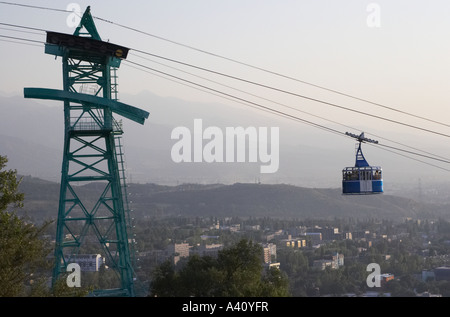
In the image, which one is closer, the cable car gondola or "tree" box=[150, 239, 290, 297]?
the cable car gondola

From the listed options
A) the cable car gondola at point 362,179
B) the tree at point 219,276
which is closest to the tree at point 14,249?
the tree at point 219,276

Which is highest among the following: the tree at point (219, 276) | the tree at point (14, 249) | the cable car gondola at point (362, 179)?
the cable car gondola at point (362, 179)

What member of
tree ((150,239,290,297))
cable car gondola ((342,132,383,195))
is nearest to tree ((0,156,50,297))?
tree ((150,239,290,297))

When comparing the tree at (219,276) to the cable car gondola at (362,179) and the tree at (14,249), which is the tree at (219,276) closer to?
the cable car gondola at (362,179)

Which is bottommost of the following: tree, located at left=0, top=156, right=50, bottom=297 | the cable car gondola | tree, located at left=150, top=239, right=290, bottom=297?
tree, located at left=150, top=239, right=290, bottom=297

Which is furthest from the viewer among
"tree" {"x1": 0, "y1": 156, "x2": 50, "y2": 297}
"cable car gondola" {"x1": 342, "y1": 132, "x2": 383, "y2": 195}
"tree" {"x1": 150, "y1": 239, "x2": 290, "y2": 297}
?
"tree" {"x1": 150, "y1": 239, "x2": 290, "y2": 297}

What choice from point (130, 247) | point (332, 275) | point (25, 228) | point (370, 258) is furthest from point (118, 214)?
point (370, 258)

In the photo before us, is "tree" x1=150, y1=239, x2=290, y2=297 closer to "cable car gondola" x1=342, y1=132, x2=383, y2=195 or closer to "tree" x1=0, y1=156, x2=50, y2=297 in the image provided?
"cable car gondola" x1=342, y1=132, x2=383, y2=195
